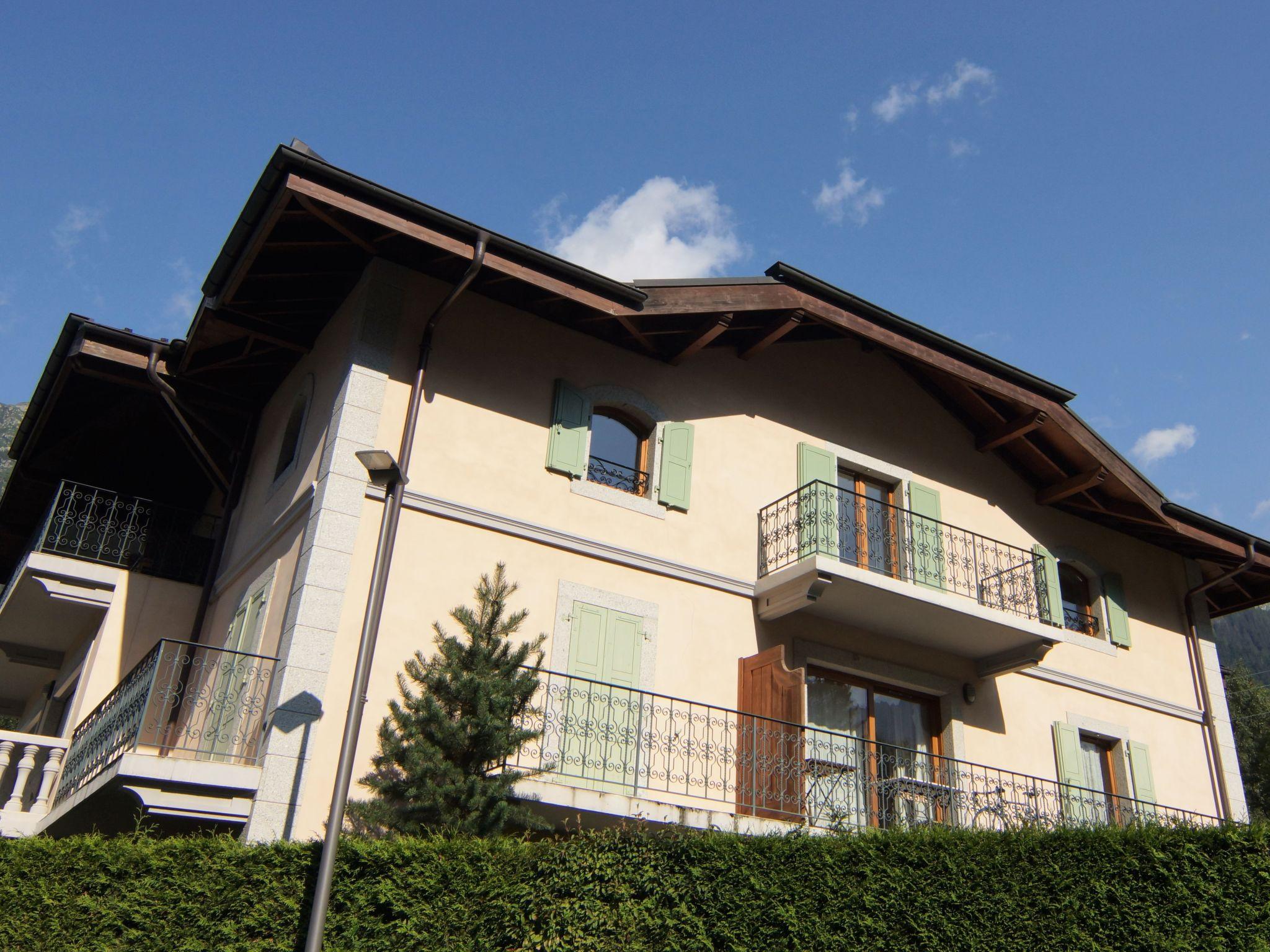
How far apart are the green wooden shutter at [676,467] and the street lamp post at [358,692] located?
3.49 m

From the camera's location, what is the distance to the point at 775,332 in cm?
1406

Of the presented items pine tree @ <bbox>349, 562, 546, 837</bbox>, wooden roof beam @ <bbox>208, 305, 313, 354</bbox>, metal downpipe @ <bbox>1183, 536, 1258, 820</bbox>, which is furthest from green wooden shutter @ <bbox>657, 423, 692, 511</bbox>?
metal downpipe @ <bbox>1183, 536, 1258, 820</bbox>

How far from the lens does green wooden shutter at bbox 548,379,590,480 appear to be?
12555mm

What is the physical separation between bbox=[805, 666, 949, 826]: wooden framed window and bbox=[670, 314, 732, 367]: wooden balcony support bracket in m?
4.15

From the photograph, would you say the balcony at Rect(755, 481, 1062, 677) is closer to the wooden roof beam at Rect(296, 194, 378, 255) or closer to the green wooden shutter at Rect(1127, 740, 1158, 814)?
the green wooden shutter at Rect(1127, 740, 1158, 814)

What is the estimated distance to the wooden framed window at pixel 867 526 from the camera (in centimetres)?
1404

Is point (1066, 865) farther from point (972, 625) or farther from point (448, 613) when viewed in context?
point (448, 613)

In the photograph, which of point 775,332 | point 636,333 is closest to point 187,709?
point 636,333

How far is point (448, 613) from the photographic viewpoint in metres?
11.2

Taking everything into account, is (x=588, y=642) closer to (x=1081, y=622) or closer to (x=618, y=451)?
(x=618, y=451)

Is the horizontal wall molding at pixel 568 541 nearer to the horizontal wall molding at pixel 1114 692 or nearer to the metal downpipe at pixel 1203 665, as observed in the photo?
the horizontal wall molding at pixel 1114 692

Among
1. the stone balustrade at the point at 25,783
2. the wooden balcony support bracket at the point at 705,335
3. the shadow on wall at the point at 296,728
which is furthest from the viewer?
the wooden balcony support bracket at the point at 705,335

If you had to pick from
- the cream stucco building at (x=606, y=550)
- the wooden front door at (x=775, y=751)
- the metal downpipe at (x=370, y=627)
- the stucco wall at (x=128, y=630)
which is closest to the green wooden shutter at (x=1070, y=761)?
the cream stucco building at (x=606, y=550)

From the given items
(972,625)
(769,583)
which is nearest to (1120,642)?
(972,625)
